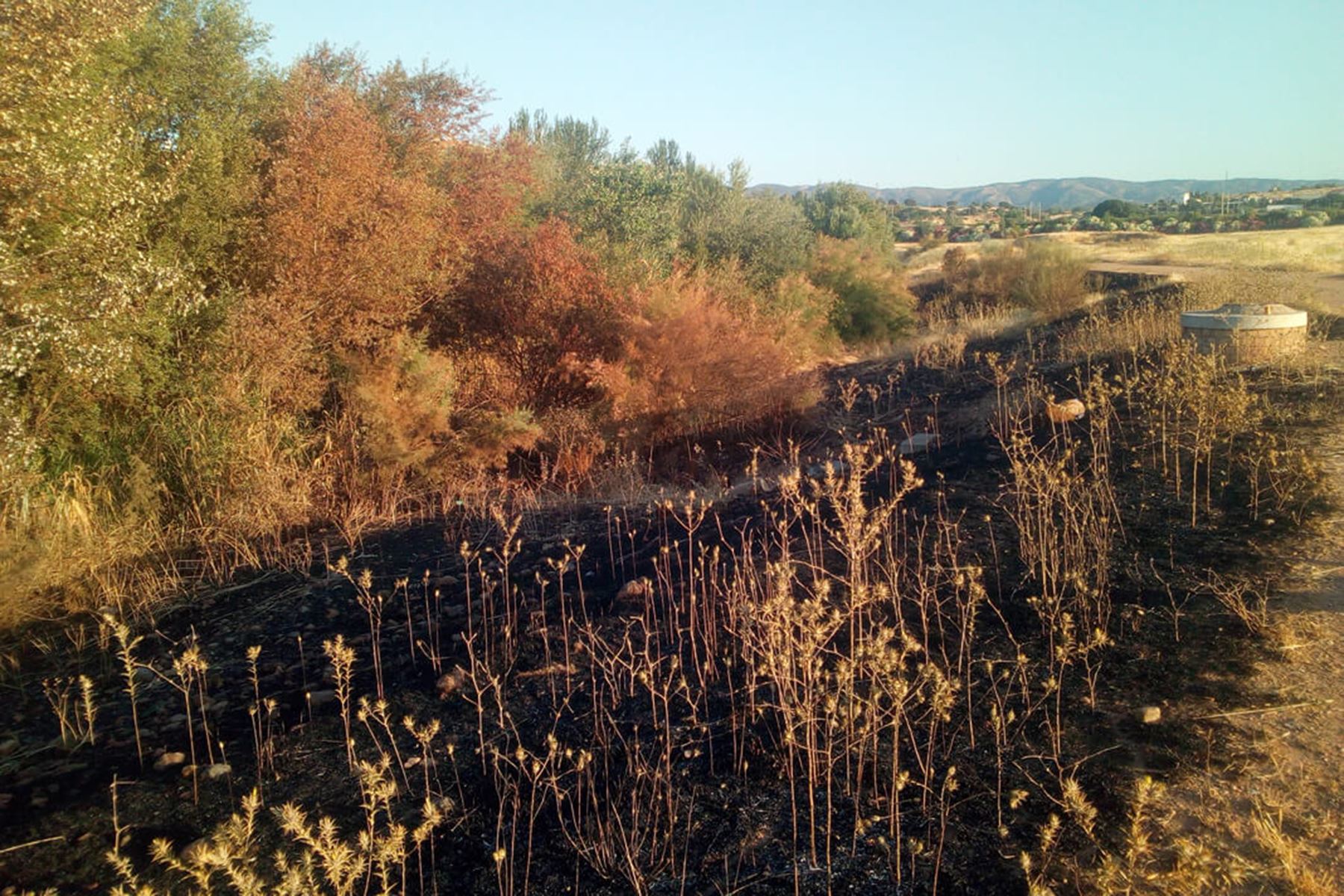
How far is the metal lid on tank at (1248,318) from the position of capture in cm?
986

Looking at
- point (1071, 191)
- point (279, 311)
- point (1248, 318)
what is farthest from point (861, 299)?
point (1071, 191)

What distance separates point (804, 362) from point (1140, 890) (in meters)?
15.2

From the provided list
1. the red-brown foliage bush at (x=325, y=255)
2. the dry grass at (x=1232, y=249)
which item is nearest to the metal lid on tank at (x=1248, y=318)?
the dry grass at (x=1232, y=249)

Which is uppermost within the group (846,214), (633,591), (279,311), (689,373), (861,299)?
(846,214)

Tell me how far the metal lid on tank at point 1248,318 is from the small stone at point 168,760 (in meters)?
10.8

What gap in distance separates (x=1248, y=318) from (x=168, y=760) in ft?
35.7

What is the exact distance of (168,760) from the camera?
3.90 meters

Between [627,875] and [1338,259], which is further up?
[1338,259]

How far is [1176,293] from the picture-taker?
601 inches

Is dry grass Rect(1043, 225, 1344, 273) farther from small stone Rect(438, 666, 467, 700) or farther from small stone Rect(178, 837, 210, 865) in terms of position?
small stone Rect(178, 837, 210, 865)

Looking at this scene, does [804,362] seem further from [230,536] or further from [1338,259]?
[1338,259]

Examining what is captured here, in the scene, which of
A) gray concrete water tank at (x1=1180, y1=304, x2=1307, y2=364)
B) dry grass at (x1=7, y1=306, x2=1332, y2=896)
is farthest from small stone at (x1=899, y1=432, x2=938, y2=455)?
gray concrete water tank at (x1=1180, y1=304, x2=1307, y2=364)

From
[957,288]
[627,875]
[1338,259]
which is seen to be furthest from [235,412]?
[1338,259]

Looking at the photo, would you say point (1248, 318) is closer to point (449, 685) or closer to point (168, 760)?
point (449, 685)
